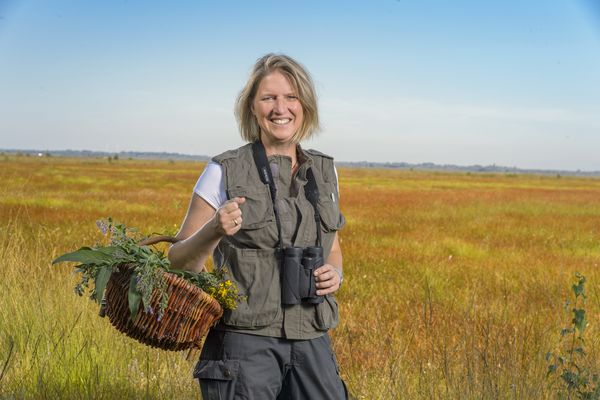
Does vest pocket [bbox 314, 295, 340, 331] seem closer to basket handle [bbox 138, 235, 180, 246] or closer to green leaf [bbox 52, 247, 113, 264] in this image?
basket handle [bbox 138, 235, 180, 246]

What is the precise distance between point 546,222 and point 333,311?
1859 cm

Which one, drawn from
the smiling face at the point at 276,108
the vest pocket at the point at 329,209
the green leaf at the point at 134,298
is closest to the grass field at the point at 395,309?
the green leaf at the point at 134,298

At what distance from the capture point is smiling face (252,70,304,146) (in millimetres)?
2449

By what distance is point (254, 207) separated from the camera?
7.56 ft

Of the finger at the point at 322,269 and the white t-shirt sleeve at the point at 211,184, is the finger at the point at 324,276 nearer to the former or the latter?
the finger at the point at 322,269

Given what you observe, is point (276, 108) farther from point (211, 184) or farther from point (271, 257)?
point (271, 257)

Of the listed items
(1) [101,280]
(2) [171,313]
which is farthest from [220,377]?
(1) [101,280]

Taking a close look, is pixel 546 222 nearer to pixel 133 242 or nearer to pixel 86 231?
pixel 86 231

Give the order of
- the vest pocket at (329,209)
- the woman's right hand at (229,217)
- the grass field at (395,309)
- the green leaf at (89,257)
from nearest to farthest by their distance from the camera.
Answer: the woman's right hand at (229,217)
the green leaf at (89,257)
the vest pocket at (329,209)
the grass field at (395,309)

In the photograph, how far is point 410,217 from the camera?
20.2 meters

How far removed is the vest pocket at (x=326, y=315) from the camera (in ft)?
7.75

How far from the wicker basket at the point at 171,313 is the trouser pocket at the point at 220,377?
0.11 m

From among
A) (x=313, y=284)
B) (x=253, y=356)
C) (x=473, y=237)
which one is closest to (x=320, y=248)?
(x=313, y=284)

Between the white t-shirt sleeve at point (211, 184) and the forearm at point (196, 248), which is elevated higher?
the white t-shirt sleeve at point (211, 184)
